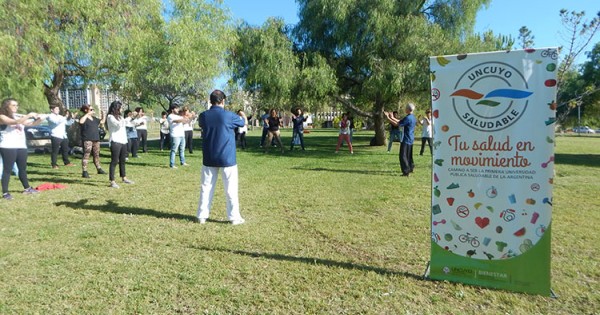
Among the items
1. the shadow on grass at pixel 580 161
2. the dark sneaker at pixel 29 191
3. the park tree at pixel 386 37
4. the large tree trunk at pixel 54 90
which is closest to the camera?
the dark sneaker at pixel 29 191

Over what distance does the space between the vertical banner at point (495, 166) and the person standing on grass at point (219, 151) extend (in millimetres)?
2812

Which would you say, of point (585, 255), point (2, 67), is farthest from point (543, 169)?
point (2, 67)

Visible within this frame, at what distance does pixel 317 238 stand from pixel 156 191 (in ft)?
14.0

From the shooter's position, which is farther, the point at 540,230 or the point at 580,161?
the point at 580,161

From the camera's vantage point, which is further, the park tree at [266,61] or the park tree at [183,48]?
the park tree at [266,61]

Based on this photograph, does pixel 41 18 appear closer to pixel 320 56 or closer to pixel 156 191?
pixel 156 191

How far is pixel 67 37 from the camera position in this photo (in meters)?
11.8

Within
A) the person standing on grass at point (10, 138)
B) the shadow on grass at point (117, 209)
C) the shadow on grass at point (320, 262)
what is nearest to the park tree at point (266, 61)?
the person standing on grass at point (10, 138)

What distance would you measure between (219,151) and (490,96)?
3.43 meters

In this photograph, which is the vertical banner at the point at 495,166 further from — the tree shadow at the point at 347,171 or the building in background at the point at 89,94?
the building in background at the point at 89,94

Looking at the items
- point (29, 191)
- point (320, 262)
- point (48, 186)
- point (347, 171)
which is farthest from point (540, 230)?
point (48, 186)

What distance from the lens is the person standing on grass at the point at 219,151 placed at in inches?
209

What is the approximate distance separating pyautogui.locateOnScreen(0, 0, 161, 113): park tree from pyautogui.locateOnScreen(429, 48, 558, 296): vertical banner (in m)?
11.7

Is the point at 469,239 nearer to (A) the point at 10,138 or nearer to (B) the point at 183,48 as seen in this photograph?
(A) the point at 10,138
